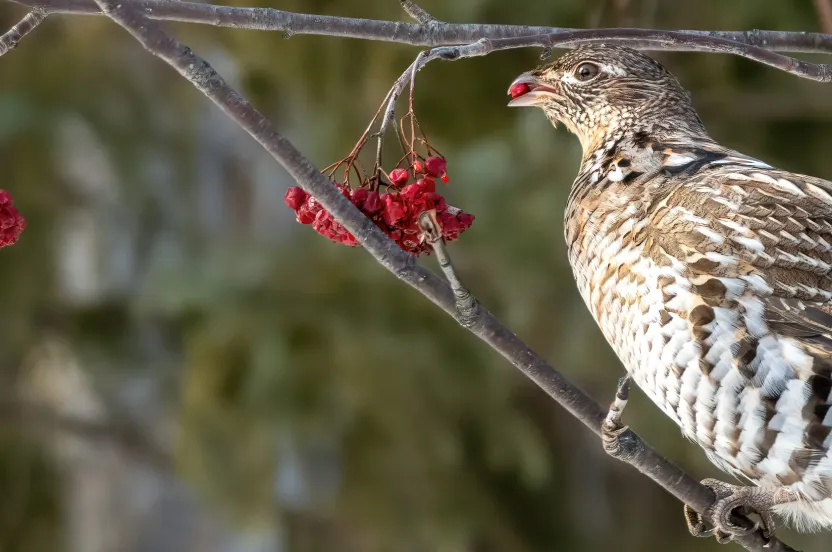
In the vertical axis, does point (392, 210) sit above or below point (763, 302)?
above

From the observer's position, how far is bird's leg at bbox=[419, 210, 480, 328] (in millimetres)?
1220

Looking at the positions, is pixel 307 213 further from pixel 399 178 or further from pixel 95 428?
pixel 95 428

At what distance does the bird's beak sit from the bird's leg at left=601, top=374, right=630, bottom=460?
0.78 meters

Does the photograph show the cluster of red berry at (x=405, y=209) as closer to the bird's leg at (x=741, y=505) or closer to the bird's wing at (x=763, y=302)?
the bird's wing at (x=763, y=302)

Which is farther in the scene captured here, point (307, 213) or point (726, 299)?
point (726, 299)

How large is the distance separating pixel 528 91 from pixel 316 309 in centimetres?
181

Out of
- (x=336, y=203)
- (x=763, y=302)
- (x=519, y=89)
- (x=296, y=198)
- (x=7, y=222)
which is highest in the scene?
(x=519, y=89)

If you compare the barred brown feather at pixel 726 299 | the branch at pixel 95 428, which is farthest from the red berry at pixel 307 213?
the branch at pixel 95 428

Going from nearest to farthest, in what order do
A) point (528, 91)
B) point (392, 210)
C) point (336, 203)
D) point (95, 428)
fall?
point (336, 203) → point (392, 210) → point (528, 91) → point (95, 428)

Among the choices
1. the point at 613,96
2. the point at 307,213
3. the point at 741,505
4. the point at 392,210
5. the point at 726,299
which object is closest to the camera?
the point at 392,210

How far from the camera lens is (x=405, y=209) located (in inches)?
51.7

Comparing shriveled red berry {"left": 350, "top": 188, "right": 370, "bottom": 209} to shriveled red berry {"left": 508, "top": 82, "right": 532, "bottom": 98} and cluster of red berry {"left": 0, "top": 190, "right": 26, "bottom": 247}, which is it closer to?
cluster of red berry {"left": 0, "top": 190, "right": 26, "bottom": 247}

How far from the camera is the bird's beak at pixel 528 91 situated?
6.75 ft

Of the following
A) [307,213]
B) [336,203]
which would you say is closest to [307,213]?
[307,213]
